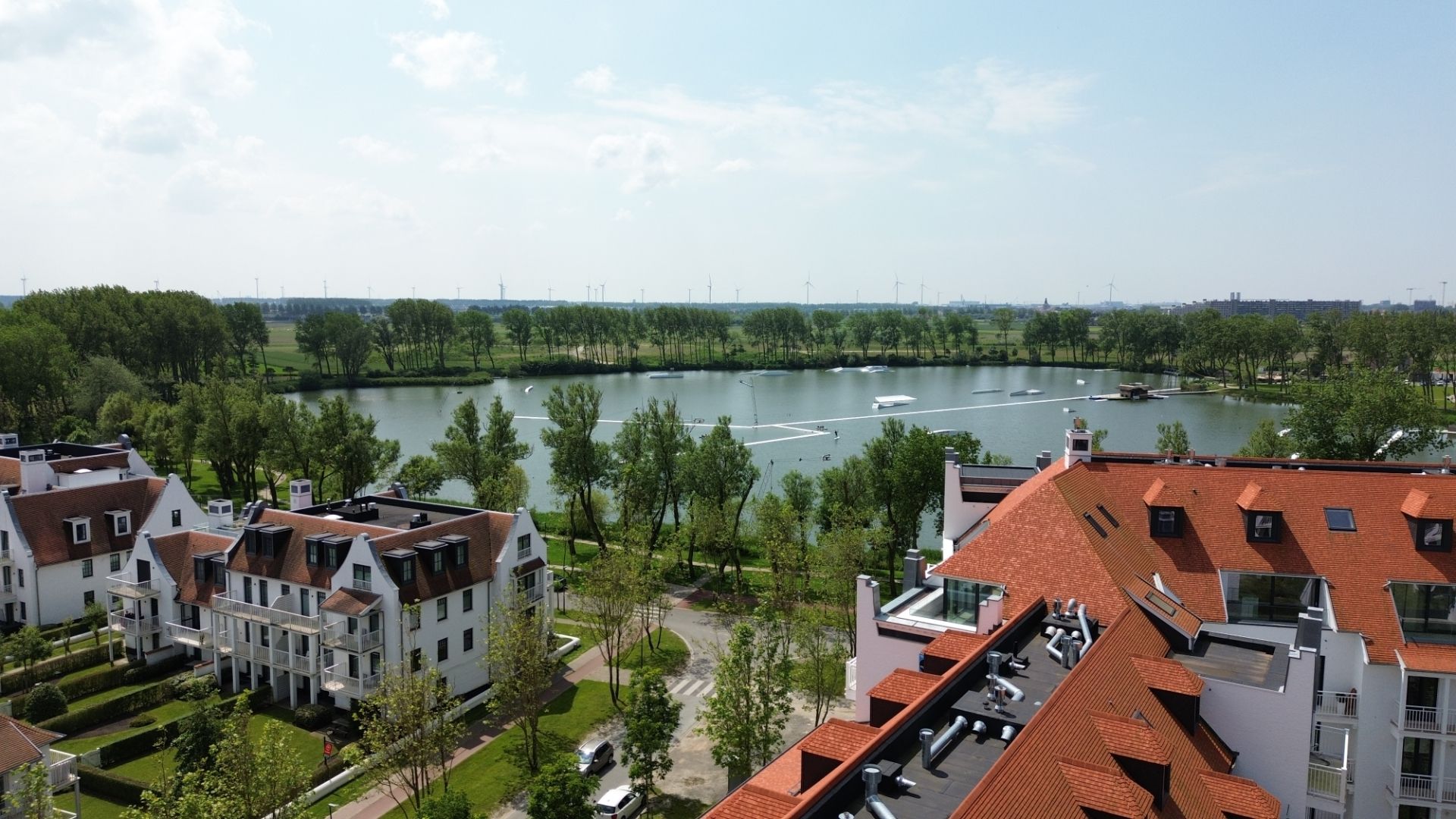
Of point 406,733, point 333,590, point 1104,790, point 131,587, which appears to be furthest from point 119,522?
point 1104,790

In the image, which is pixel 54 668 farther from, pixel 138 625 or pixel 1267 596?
pixel 1267 596

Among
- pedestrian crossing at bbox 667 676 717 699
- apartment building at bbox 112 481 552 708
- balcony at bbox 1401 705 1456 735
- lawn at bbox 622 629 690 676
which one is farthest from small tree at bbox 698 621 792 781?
balcony at bbox 1401 705 1456 735

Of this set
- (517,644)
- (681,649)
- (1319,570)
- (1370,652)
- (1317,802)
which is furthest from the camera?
(681,649)

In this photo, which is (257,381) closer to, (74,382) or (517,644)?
(74,382)

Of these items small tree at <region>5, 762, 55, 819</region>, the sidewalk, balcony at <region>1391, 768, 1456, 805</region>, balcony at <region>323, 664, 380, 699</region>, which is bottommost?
the sidewalk

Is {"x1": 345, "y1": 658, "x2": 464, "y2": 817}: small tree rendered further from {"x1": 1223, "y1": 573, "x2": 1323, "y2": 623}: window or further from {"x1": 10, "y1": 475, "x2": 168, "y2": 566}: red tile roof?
{"x1": 10, "y1": 475, "x2": 168, "y2": 566}: red tile roof

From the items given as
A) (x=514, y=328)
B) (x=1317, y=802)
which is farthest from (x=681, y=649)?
(x=514, y=328)

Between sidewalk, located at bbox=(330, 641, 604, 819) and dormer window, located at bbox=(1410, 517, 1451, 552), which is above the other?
dormer window, located at bbox=(1410, 517, 1451, 552)
